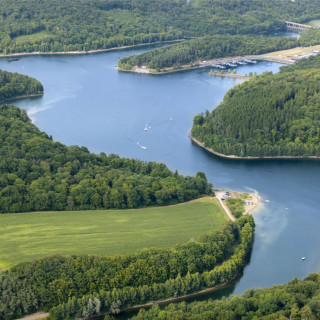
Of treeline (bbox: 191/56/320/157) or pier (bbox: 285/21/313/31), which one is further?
pier (bbox: 285/21/313/31)

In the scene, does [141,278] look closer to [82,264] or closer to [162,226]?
[82,264]

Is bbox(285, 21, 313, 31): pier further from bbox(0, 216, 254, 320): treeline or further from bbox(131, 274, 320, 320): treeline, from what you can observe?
bbox(131, 274, 320, 320): treeline

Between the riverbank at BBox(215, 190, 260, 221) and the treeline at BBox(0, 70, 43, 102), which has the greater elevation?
the treeline at BBox(0, 70, 43, 102)

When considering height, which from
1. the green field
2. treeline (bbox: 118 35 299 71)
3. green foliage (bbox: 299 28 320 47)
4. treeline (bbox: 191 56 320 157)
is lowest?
the green field

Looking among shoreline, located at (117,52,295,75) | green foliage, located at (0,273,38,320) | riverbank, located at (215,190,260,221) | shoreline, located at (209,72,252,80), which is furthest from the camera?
shoreline, located at (117,52,295,75)

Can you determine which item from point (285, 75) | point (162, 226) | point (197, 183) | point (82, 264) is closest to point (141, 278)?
point (82, 264)

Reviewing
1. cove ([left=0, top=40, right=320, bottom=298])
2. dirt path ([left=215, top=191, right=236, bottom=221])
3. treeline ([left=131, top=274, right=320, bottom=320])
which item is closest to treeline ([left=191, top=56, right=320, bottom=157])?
cove ([left=0, top=40, right=320, bottom=298])

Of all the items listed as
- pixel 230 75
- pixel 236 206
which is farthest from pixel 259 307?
pixel 230 75
